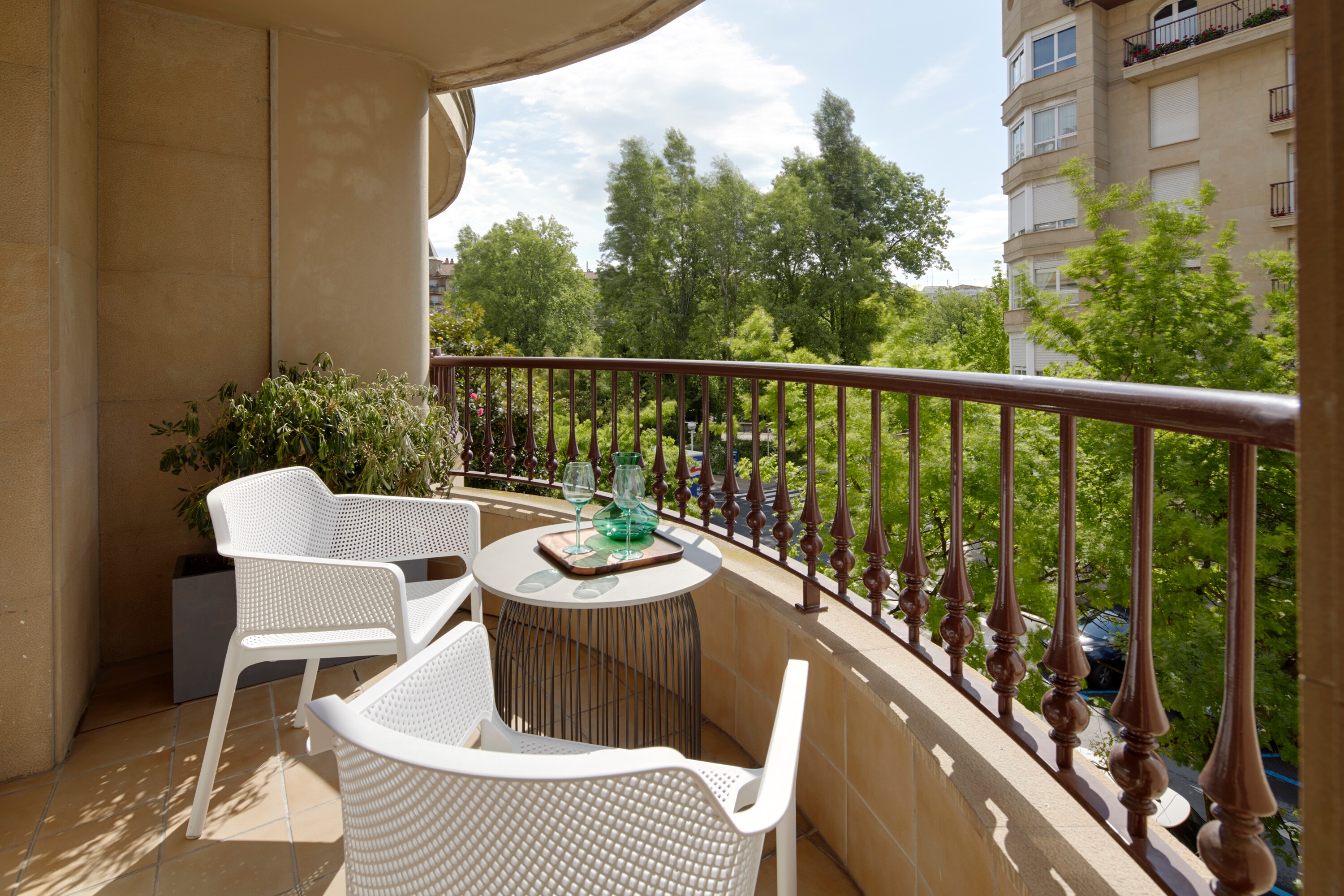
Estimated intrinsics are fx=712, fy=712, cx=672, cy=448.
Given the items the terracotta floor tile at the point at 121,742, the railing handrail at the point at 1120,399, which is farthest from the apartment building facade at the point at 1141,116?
the terracotta floor tile at the point at 121,742

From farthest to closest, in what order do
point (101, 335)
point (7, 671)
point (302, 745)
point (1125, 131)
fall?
point (1125, 131) < point (101, 335) < point (302, 745) < point (7, 671)

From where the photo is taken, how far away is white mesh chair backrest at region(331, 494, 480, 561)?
2332mm

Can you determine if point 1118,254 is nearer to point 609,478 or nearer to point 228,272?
point 609,478

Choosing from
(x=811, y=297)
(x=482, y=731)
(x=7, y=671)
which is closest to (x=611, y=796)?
(x=482, y=731)

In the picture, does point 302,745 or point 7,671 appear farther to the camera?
point 302,745

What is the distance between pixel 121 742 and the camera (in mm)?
2283

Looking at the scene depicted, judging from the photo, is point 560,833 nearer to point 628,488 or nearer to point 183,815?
point 628,488

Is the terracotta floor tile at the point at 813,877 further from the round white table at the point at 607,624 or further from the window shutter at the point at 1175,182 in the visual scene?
the window shutter at the point at 1175,182

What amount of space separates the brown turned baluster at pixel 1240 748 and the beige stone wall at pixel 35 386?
2790 mm

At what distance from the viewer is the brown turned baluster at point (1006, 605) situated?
3.80 ft

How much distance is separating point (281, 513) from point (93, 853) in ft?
3.04

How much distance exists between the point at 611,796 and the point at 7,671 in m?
2.34

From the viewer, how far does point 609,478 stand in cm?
369

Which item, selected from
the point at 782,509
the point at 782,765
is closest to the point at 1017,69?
the point at 782,509
